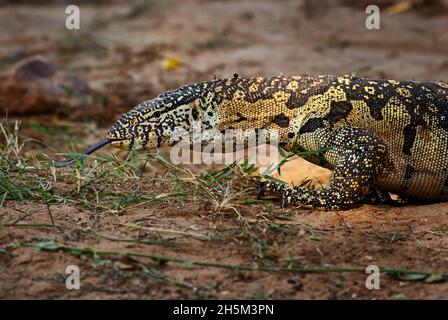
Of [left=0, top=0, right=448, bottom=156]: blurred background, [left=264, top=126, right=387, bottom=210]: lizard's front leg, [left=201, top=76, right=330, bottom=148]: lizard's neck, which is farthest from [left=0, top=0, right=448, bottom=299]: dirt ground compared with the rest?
[left=0, top=0, right=448, bottom=156]: blurred background

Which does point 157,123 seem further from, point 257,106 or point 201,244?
point 201,244

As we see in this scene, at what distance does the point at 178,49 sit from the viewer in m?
15.4

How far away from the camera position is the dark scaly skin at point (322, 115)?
21.6ft

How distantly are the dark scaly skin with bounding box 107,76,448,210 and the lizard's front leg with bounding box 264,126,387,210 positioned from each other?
9 cm

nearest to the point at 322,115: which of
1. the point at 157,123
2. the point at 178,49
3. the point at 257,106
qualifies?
the point at 257,106

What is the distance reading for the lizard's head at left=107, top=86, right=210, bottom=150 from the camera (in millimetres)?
6574

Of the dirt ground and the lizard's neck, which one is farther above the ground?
the lizard's neck

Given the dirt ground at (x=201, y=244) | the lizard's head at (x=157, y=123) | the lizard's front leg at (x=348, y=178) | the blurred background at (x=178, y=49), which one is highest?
the blurred background at (x=178, y=49)

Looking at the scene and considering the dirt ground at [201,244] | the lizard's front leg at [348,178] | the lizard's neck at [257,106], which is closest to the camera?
the dirt ground at [201,244]

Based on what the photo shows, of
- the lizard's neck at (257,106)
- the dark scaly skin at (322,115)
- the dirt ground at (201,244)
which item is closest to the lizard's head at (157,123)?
the dark scaly skin at (322,115)

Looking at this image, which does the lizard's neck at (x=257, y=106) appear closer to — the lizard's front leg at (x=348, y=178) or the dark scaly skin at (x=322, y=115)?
the dark scaly skin at (x=322, y=115)

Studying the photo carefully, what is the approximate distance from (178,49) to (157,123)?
9.01 metres

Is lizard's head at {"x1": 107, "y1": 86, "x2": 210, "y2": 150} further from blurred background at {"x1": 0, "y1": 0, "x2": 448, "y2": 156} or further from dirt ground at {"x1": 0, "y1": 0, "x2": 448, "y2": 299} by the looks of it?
blurred background at {"x1": 0, "y1": 0, "x2": 448, "y2": 156}
